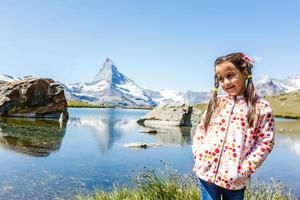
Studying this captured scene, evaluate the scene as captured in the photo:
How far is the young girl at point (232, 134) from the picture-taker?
554 cm

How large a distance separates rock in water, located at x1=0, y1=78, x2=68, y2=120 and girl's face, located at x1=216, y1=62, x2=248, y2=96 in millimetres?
43272

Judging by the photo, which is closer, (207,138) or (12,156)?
(207,138)

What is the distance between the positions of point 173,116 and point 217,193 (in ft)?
141

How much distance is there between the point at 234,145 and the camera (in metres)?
5.64

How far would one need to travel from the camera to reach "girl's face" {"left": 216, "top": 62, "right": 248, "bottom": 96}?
5.91 metres

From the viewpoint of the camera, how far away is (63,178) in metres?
14.5

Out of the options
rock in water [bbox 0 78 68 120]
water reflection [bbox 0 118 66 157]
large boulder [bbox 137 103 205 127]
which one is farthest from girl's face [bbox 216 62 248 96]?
rock in water [bbox 0 78 68 120]

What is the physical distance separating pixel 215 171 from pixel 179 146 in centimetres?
2108

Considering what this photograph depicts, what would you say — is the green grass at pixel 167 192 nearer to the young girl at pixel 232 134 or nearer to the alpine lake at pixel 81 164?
the alpine lake at pixel 81 164

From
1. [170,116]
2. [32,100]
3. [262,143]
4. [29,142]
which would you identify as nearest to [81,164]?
[29,142]

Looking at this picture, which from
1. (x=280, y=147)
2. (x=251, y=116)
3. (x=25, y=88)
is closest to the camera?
(x=251, y=116)

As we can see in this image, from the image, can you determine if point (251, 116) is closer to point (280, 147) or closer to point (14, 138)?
point (14, 138)

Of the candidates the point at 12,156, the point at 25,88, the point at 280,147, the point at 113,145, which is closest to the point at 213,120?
the point at 12,156

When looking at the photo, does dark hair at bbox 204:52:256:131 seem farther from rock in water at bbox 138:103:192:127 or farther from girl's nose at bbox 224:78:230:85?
rock in water at bbox 138:103:192:127
